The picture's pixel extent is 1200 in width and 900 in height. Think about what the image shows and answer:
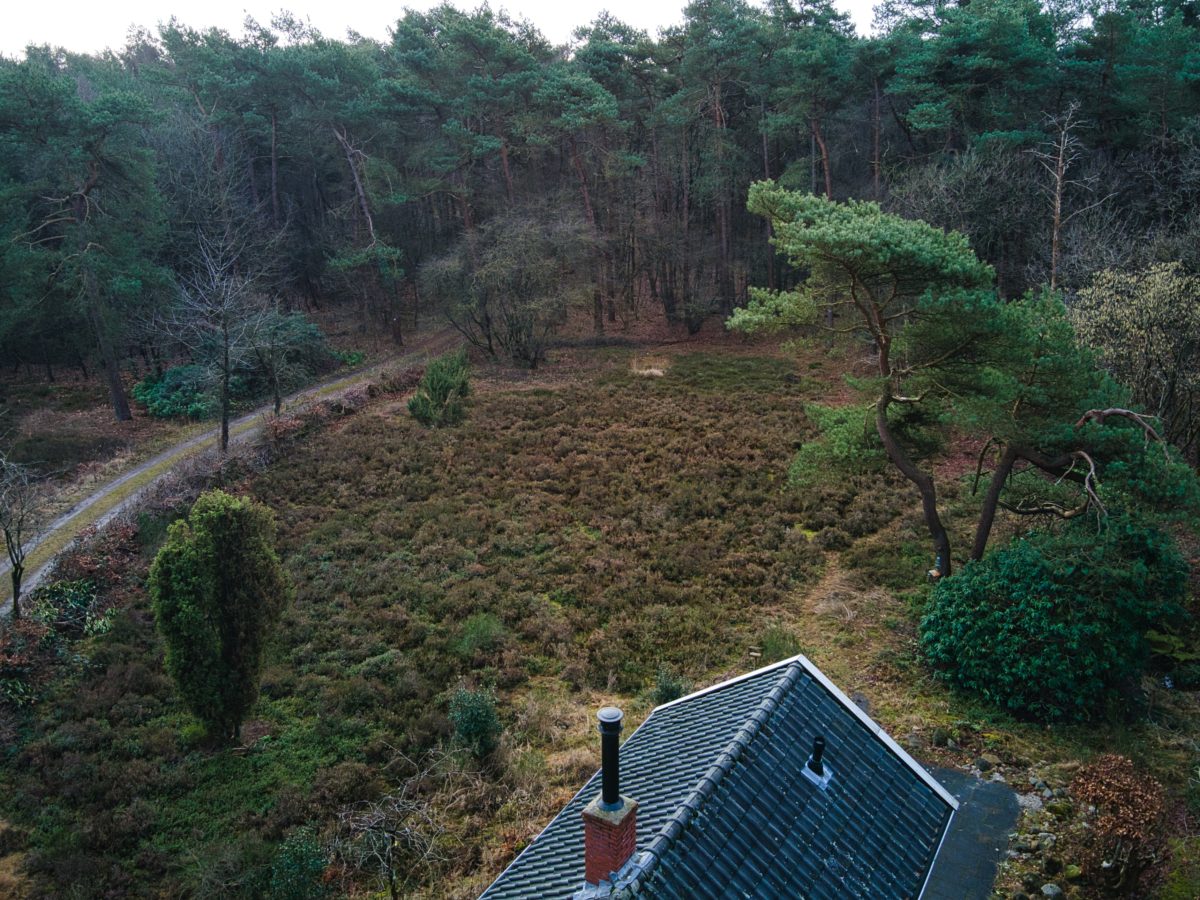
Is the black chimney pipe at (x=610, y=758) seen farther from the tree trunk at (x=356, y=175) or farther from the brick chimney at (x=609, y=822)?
the tree trunk at (x=356, y=175)

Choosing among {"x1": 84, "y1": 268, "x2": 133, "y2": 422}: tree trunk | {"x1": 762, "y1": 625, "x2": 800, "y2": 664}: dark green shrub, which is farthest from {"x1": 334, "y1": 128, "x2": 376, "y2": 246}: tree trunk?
{"x1": 762, "y1": 625, "x2": 800, "y2": 664}: dark green shrub

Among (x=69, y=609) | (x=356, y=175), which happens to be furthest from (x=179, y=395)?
(x=69, y=609)

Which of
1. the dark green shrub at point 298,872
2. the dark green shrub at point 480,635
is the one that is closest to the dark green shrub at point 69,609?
the dark green shrub at point 480,635

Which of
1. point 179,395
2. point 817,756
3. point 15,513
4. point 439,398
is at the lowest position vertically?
point 817,756

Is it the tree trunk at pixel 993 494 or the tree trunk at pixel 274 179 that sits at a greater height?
the tree trunk at pixel 274 179

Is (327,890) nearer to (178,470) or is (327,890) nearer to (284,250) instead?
(178,470)

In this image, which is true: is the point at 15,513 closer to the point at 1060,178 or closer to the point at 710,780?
the point at 710,780

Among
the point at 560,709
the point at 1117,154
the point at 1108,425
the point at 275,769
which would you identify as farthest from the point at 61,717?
the point at 1117,154
